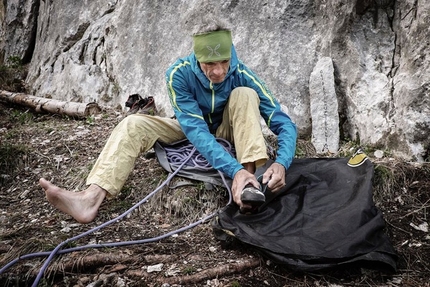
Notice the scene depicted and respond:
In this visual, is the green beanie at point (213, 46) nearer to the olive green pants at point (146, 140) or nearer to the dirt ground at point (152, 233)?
the olive green pants at point (146, 140)

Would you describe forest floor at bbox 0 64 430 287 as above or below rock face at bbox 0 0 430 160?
below

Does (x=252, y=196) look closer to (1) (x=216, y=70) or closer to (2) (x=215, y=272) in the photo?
(2) (x=215, y=272)

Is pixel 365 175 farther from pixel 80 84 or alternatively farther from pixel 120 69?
pixel 80 84

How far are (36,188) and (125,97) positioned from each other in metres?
2.38

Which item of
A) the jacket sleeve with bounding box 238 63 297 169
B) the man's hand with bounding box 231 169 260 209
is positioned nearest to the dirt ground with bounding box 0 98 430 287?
the man's hand with bounding box 231 169 260 209

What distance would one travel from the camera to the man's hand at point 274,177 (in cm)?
293

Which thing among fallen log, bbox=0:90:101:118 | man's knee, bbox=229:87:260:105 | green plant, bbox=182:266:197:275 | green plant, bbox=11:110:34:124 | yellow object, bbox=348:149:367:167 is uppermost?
man's knee, bbox=229:87:260:105

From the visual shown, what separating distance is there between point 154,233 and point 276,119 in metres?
1.35

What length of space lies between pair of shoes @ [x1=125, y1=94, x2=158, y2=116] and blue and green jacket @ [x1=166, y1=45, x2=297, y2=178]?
5.81ft

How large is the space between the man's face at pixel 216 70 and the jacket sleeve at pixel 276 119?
1.13 ft

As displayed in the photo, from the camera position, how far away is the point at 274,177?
2938 mm

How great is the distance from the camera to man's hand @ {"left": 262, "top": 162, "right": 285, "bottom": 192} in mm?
2928

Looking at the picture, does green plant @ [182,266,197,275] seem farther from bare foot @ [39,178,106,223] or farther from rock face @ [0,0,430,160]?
rock face @ [0,0,430,160]

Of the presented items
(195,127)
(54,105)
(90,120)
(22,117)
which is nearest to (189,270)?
(195,127)
